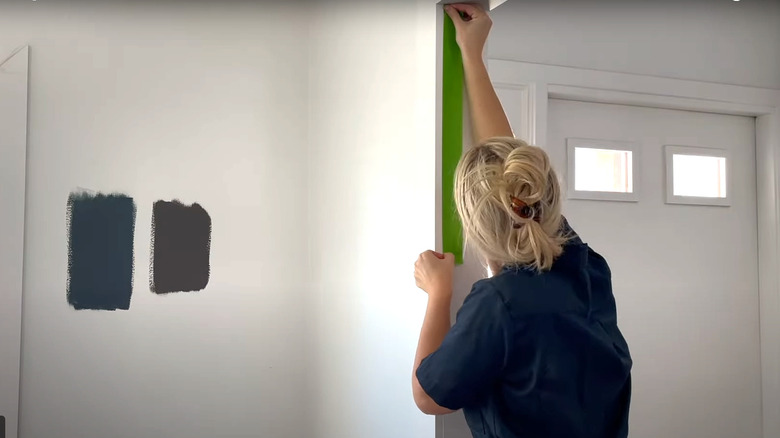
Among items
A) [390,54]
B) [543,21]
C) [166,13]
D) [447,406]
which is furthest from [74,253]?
[543,21]

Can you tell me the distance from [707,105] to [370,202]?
1.31 meters

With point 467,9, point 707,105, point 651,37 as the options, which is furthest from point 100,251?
point 707,105

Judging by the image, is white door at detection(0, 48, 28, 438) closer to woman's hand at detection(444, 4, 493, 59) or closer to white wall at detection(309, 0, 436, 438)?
white wall at detection(309, 0, 436, 438)

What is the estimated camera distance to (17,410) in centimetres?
155

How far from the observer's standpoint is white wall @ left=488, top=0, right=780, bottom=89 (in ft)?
6.75

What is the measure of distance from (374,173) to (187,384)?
664mm

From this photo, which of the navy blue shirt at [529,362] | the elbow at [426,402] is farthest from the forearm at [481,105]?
the elbow at [426,402]

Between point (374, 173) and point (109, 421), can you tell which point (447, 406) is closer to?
point (374, 173)

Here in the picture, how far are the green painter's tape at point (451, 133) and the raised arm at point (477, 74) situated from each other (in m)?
0.02

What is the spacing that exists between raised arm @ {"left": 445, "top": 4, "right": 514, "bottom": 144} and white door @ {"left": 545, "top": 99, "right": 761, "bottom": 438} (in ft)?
2.87

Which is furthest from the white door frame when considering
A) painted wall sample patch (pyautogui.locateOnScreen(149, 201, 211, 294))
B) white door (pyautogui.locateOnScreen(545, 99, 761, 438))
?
painted wall sample patch (pyautogui.locateOnScreen(149, 201, 211, 294))

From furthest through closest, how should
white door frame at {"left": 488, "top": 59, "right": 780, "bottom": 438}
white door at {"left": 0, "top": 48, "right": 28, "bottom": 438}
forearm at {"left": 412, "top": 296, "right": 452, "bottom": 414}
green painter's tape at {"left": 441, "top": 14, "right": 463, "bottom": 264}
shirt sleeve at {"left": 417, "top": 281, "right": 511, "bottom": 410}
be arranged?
white door frame at {"left": 488, "top": 59, "right": 780, "bottom": 438}, white door at {"left": 0, "top": 48, "right": 28, "bottom": 438}, green painter's tape at {"left": 441, "top": 14, "right": 463, "bottom": 264}, forearm at {"left": 412, "top": 296, "right": 452, "bottom": 414}, shirt sleeve at {"left": 417, "top": 281, "right": 511, "bottom": 410}

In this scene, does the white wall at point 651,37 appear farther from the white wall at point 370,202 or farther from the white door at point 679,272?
the white wall at point 370,202

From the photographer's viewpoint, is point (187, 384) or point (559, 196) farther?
point (187, 384)
